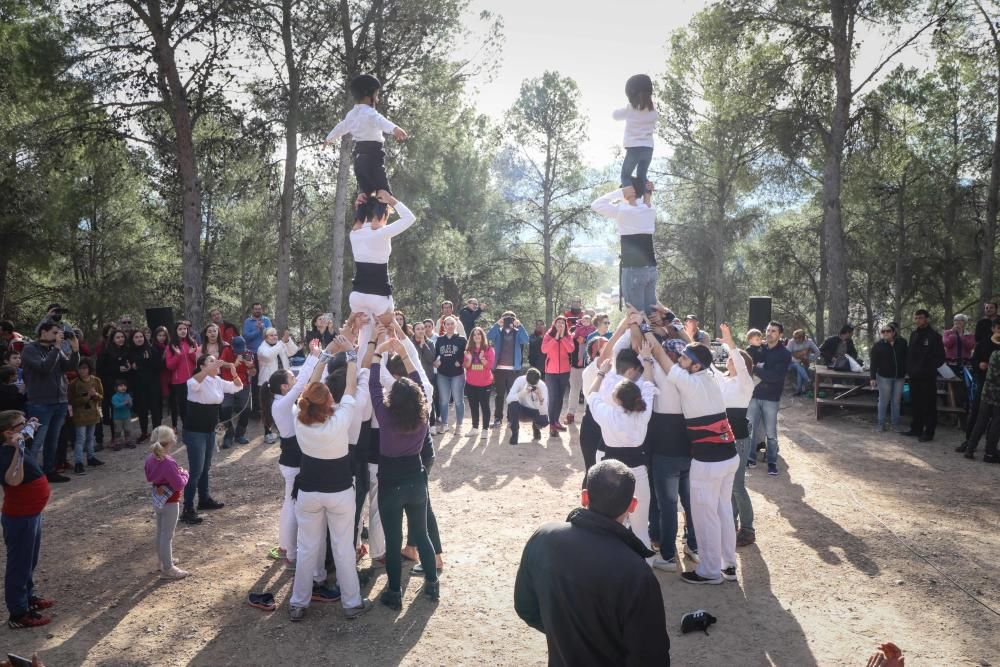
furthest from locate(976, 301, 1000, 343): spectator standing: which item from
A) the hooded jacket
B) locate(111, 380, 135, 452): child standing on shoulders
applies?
locate(111, 380, 135, 452): child standing on shoulders

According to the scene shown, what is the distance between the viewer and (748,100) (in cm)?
1538

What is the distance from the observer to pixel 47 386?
324 inches

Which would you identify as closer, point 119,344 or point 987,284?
point 119,344

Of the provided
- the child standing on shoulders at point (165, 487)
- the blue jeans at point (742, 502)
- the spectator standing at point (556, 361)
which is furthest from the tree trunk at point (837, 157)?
the child standing on shoulders at point (165, 487)

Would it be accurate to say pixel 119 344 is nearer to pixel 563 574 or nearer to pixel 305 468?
pixel 305 468

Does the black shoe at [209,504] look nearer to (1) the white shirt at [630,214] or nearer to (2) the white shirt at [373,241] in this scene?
(2) the white shirt at [373,241]

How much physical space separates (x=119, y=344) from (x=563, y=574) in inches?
391

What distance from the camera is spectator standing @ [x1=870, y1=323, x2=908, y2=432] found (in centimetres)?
1125

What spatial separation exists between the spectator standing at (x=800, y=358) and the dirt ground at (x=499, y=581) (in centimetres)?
569

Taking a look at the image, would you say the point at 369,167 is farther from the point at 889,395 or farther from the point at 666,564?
the point at 889,395

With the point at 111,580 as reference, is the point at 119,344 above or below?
above

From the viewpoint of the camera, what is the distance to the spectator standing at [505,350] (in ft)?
38.2

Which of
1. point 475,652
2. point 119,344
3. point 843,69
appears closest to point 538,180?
point 843,69

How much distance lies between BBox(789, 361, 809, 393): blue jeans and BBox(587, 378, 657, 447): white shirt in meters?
10.9
